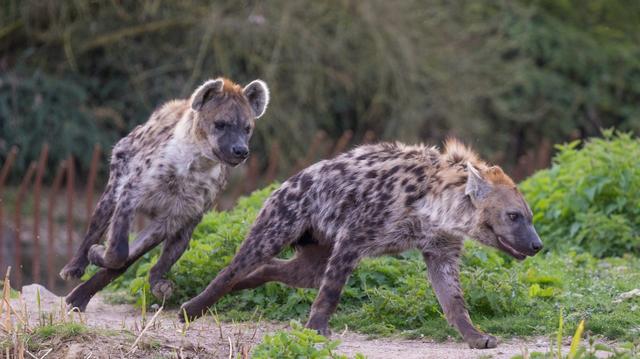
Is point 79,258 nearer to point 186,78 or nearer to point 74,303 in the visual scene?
point 74,303

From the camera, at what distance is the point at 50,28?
12484 mm

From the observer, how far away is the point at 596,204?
7762mm

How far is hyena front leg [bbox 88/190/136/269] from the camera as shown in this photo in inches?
229

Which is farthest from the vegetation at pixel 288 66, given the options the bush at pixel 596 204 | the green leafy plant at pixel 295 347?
the green leafy plant at pixel 295 347

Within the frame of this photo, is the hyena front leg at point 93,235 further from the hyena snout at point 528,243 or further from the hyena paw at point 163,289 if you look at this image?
the hyena snout at point 528,243

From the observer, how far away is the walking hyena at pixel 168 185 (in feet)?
19.4

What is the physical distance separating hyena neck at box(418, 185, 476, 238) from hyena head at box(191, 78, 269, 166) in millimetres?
1031

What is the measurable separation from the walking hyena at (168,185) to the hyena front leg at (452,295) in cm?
115

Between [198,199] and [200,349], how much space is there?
1.39 m

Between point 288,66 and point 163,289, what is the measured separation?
7.17m

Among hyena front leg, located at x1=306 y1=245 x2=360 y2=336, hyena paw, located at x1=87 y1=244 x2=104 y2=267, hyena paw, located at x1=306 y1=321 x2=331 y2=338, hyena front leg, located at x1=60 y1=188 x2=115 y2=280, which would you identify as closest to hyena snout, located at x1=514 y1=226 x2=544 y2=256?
hyena front leg, located at x1=306 y1=245 x2=360 y2=336

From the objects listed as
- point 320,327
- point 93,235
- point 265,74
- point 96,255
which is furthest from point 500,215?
point 265,74

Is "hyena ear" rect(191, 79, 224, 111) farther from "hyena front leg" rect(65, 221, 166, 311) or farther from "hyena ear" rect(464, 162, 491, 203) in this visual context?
"hyena ear" rect(464, 162, 491, 203)

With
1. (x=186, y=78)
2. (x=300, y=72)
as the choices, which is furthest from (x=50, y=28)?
(x=300, y=72)
